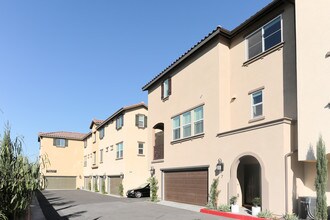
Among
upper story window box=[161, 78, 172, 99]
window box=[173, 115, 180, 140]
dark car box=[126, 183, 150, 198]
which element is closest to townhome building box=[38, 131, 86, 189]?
dark car box=[126, 183, 150, 198]

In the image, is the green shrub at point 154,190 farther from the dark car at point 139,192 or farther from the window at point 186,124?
the dark car at point 139,192

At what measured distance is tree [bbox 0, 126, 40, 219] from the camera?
6844mm

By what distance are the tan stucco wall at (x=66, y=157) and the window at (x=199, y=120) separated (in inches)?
1483

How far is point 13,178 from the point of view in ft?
22.8

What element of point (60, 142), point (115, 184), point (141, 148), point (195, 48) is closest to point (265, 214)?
point (195, 48)

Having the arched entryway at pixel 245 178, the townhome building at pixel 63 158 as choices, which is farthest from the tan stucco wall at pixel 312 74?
the townhome building at pixel 63 158

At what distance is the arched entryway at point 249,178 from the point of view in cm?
1559

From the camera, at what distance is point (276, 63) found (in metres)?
14.6

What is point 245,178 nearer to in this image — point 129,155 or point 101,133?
point 129,155

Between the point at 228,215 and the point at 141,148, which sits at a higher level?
the point at 141,148

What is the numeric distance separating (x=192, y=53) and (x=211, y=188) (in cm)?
831

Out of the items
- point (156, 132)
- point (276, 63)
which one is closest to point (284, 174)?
point (276, 63)

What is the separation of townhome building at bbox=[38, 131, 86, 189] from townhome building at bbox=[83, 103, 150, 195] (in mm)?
12879

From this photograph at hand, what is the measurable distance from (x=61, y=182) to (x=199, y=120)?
3927cm
